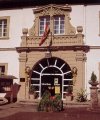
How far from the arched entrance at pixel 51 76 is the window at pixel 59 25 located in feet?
6.72

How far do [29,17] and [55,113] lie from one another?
33.1ft

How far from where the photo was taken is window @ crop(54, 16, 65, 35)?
23906mm

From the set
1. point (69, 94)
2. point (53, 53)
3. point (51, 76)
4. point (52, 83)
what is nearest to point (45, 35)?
point (53, 53)

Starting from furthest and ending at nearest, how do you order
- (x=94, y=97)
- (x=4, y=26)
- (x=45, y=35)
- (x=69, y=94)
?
(x=4, y=26) → (x=45, y=35) → (x=69, y=94) → (x=94, y=97)

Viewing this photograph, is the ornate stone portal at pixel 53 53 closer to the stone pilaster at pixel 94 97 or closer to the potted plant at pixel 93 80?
the potted plant at pixel 93 80

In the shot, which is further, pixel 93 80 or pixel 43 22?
pixel 43 22

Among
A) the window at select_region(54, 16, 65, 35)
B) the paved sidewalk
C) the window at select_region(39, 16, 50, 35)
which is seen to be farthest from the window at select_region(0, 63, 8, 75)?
the paved sidewalk

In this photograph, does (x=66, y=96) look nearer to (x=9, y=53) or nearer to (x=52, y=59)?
(x=52, y=59)

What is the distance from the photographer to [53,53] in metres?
23.4

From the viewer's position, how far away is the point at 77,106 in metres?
20.4

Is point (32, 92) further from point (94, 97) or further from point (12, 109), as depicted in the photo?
point (94, 97)

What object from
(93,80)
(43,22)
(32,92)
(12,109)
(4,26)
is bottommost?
(12,109)

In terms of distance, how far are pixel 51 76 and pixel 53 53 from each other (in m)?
1.79

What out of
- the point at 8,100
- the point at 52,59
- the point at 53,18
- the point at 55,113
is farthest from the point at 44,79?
the point at 55,113
